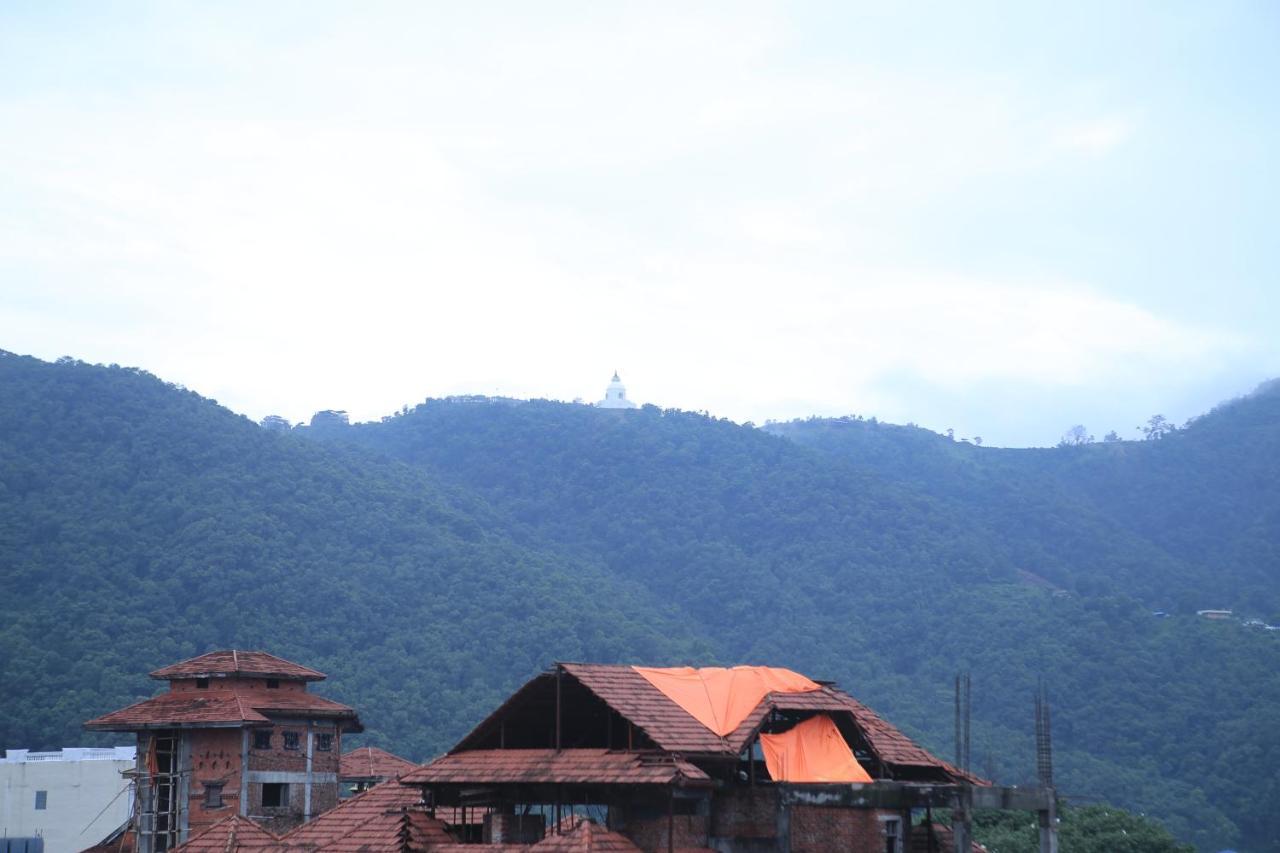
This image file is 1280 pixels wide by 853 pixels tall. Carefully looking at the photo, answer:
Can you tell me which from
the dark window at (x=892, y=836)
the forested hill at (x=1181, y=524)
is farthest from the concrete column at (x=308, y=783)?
the forested hill at (x=1181, y=524)

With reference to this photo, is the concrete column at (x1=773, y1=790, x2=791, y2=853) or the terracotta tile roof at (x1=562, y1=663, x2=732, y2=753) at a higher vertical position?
the terracotta tile roof at (x1=562, y1=663, x2=732, y2=753)

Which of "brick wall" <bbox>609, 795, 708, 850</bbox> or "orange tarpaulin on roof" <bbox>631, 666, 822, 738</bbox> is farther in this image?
"orange tarpaulin on roof" <bbox>631, 666, 822, 738</bbox>

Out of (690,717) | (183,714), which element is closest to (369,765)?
(183,714)

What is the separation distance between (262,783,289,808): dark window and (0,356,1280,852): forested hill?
3546 centimetres

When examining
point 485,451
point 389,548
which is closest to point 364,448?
point 485,451

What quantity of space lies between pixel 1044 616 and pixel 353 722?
86.2m

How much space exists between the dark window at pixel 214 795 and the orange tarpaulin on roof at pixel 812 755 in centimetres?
2721

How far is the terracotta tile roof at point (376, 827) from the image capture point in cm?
3612

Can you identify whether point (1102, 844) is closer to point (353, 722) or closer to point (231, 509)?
point (353, 722)

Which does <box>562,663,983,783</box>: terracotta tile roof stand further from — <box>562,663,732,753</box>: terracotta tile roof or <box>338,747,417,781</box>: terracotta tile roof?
<box>338,747,417,781</box>: terracotta tile roof

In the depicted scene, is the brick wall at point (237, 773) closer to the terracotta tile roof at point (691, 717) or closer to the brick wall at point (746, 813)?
the terracotta tile roof at point (691, 717)

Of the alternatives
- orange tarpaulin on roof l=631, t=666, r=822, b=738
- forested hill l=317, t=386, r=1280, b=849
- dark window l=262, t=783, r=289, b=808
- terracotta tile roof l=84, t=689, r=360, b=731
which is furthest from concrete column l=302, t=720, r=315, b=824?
forested hill l=317, t=386, r=1280, b=849

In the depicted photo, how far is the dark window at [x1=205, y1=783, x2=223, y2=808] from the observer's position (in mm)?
56719

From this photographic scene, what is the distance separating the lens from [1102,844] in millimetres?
67000
